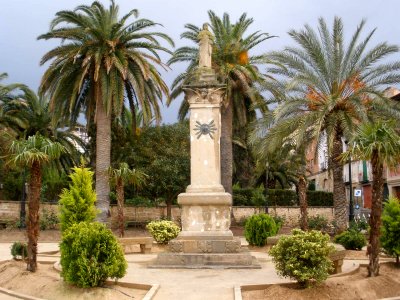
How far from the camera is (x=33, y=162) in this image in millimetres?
12297

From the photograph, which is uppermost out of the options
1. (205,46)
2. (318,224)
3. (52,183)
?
(205,46)

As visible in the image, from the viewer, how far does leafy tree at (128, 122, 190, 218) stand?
32.1 meters

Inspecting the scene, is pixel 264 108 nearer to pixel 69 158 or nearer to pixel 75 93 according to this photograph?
pixel 75 93

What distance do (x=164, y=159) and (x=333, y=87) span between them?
13842 millimetres

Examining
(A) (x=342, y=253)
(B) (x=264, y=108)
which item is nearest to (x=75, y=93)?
(B) (x=264, y=108)

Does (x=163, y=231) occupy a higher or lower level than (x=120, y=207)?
lower

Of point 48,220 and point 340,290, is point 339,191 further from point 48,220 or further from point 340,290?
point 48,220

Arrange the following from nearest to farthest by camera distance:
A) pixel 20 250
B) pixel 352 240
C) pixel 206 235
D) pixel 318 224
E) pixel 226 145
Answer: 1. pixel 20 250
2. pixel 206 235
3. pixel 352 240
4. pixel 226 145
5. pixel 318 224

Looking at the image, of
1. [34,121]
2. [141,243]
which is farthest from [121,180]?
[34,121]

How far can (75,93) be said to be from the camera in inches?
999

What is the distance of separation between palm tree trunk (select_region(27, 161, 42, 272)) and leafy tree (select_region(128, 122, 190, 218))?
19.3 meters

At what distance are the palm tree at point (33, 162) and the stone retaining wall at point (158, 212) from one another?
66.2 ft

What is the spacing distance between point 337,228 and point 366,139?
11.9m

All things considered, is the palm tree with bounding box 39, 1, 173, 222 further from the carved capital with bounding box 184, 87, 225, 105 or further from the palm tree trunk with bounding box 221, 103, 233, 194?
the carved capital with bounding box 184, 87, 225, 105
